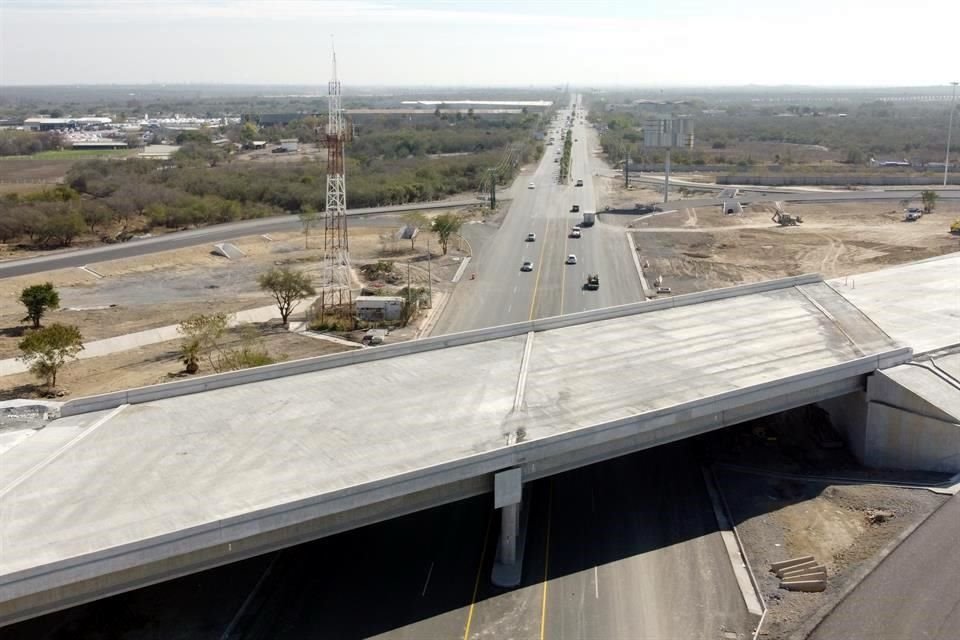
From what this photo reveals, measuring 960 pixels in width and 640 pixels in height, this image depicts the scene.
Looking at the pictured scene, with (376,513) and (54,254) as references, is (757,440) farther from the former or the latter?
(54,254)

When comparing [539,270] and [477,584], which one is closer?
[477,584]

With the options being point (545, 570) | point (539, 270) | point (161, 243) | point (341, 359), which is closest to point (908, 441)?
point (545, 570)

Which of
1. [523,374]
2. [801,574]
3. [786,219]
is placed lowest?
[801,574]

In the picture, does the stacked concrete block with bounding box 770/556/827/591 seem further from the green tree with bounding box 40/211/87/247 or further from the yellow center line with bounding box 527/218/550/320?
the green tree with bounding box 40/211/87/247

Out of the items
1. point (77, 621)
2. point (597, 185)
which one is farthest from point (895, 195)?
point (77, 621)

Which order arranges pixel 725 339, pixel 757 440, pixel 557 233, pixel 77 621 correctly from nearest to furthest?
pixel 77 621, pixel 757 440, pixel 725 339, pixel 557 233

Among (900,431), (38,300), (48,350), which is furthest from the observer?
(38,300)

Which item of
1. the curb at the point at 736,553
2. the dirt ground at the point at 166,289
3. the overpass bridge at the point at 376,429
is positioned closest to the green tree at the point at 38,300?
the dirt ground at the point at 166,289

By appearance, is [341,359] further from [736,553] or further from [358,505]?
[736,553]
